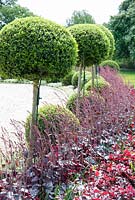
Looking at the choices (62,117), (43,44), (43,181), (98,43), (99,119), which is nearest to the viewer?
(43,181)

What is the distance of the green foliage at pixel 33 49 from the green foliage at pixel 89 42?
170 cm

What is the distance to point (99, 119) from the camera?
4.61 meters

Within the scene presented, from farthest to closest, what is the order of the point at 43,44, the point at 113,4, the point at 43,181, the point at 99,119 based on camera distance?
the point at 113,4
the point at 99,119
the point at 43,44
the point at 43,181

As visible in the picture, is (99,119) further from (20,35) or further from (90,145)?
(20,35)

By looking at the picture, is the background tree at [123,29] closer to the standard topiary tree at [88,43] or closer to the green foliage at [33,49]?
the standard topiary tree at [88,43]

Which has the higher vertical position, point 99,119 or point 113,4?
point 113,4

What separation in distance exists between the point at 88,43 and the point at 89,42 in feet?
0.08

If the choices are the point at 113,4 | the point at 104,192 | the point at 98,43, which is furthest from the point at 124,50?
the point at 104,192

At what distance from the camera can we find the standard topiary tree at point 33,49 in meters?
3.31

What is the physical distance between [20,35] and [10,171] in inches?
49.3

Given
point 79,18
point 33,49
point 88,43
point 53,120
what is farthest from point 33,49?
point 79,18

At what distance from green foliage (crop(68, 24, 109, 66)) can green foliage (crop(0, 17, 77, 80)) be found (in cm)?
170

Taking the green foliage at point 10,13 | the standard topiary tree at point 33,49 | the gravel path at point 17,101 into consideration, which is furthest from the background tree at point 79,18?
the standard topiary tree at point 33,49

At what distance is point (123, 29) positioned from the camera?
67.3 feet
